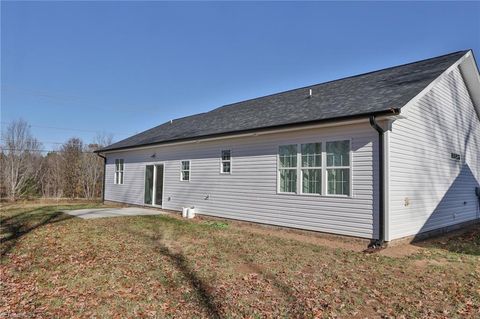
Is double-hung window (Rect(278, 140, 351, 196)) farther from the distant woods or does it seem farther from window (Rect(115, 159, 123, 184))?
the distant woods

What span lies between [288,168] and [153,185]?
8.47 m

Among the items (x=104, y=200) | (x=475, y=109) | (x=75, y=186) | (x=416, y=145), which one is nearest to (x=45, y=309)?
(x=416, y=145)

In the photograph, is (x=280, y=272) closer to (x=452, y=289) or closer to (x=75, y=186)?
(x=452, y=289)

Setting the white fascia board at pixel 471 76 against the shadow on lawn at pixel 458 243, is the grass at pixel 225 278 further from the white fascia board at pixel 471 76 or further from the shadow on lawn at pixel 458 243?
the white fascia board at pixel 471 76

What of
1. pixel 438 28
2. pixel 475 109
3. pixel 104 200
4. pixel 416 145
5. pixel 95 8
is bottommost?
pixel 104 200

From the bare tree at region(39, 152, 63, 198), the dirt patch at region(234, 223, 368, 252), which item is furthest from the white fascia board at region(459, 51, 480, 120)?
the bare tree at region(39, 152, 63, 198)

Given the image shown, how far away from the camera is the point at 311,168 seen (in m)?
8.72

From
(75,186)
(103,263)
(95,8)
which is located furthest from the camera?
(75,186)

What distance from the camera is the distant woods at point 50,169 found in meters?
22.0

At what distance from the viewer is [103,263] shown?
5.87m

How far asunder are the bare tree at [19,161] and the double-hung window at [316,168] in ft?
65.1

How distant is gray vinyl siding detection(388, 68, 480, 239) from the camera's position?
771 cm

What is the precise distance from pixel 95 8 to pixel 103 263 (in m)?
10.4

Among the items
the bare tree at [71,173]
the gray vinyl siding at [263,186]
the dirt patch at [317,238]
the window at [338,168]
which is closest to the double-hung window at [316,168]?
the window at [338,168]
